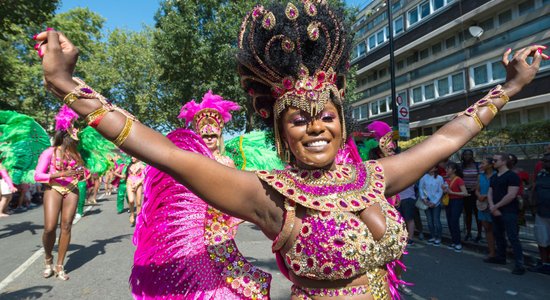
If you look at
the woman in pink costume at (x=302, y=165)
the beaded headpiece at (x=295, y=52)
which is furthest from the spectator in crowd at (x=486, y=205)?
the beaded headpiece at (x=295, y=52)

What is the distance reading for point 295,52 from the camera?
5.99ft

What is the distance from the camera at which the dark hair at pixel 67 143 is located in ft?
17.6

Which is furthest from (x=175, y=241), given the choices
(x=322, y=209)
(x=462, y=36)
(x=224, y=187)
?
(x=462, y=36)

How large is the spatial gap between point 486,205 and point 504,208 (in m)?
0.63

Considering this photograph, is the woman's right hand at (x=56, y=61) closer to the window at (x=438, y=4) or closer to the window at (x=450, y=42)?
the window at (x=450, y=42)

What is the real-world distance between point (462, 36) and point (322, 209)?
24.0 meters

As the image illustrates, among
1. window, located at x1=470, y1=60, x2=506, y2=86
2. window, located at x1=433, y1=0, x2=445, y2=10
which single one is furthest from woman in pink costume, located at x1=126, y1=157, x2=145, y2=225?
window, located at x1=433, y1=0, x2=445, y2=10

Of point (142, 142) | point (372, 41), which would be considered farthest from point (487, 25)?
point (142, 142)

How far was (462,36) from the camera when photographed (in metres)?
22.1

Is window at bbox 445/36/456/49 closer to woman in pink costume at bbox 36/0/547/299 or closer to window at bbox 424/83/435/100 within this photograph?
window at bbox 424/83/435/100

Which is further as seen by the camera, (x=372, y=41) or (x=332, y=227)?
(x=372, y=41)

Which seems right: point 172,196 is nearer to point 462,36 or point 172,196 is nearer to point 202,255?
point 202,255

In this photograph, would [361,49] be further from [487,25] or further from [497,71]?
[497,71]

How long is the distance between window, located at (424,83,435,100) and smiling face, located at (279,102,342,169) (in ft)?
82.7
